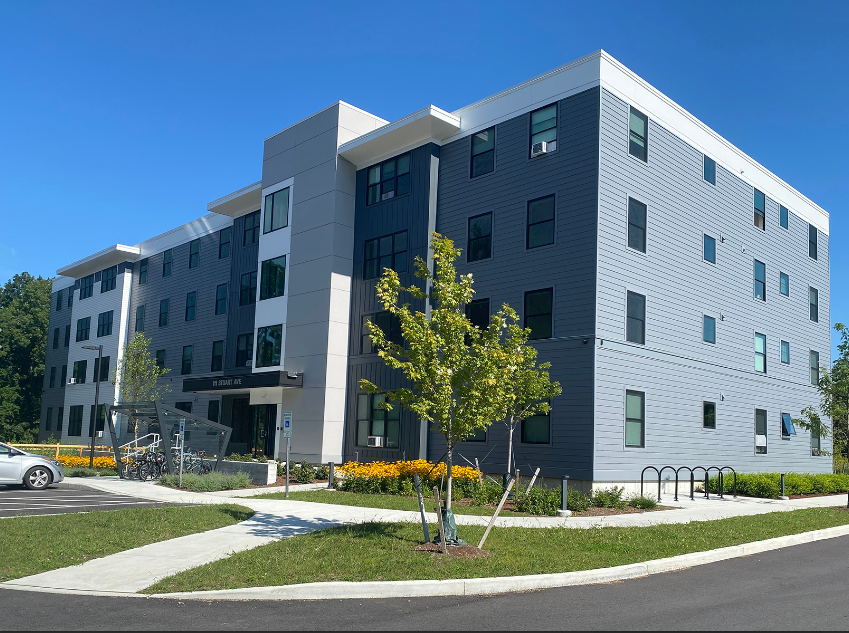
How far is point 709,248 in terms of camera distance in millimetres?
26688

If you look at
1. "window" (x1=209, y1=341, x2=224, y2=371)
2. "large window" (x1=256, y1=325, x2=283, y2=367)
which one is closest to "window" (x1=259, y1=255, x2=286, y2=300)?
"large window" (x1=256, y1=325, x2=283, y2=367)

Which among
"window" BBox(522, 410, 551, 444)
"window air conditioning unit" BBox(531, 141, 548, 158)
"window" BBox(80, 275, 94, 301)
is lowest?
"window" BBox(522, 410, 551, 444)

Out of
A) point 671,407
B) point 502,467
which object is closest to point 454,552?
point 502,467

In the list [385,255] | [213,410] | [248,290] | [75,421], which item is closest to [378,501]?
[385,255]

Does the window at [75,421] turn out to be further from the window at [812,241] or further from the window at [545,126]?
the window at [812,241]

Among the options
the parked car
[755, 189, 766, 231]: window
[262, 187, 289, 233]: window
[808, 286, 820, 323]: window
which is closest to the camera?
the parked car

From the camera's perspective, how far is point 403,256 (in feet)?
88.3

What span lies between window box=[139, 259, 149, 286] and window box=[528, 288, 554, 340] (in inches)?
1170

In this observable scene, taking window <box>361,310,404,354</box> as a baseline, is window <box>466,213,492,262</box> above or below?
above

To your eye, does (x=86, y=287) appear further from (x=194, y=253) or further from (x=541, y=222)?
(x=541, y=222)

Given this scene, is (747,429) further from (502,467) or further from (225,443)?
(225,443)

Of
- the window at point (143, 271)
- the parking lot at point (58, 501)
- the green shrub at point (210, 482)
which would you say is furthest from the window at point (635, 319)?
the window at point (143, 271)

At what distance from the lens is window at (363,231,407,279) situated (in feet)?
88.7

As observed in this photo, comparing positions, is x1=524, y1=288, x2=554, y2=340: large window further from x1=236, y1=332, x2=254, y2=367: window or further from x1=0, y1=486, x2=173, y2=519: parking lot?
x1=236, y1=332, x2=254, y2=367: window
